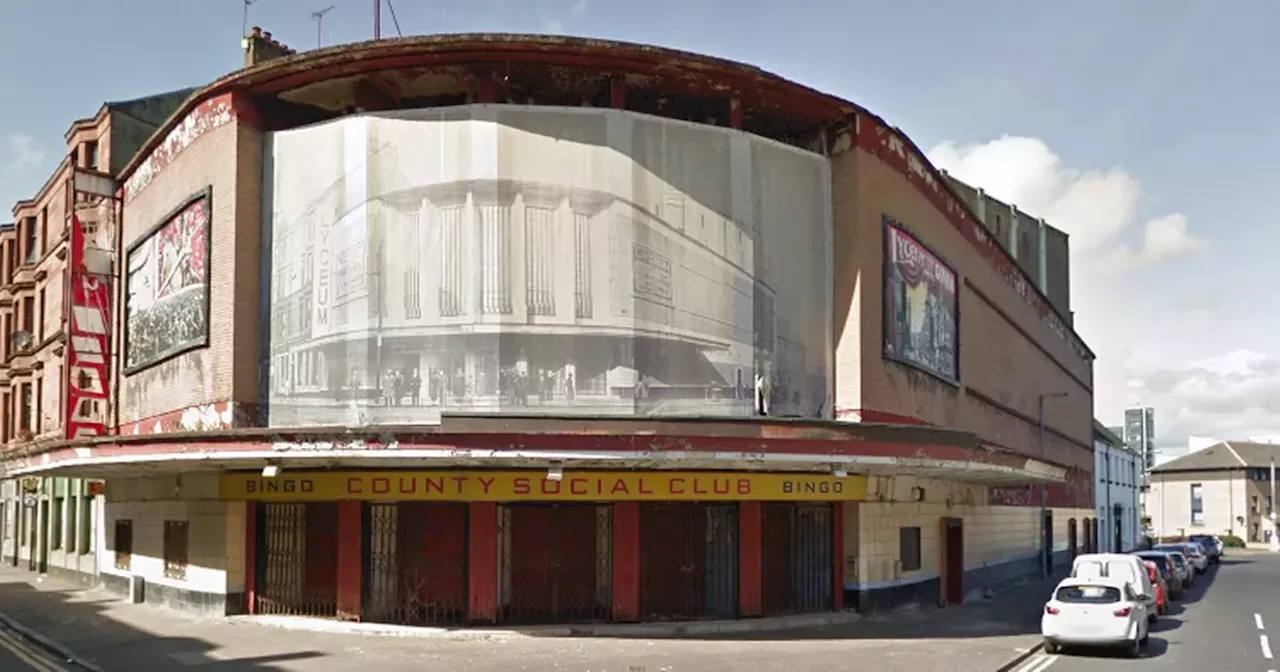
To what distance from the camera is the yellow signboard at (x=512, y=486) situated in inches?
854

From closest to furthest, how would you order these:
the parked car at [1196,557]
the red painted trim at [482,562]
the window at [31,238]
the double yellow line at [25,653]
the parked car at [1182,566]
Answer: the double yellow line at [25,653] < the red painted trim at [482,562] < the parked car at [1182,566] < the window at [31,238] < the parked car at [1196,557]

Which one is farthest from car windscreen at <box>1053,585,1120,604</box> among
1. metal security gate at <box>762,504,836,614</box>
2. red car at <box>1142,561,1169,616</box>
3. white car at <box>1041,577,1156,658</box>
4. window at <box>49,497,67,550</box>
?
window at <box>49,497,67,550</box>

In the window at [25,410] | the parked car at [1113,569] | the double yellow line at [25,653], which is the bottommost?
the double yellow line at [25,653]

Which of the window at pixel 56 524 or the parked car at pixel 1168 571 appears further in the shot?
the window at pixel 56 524

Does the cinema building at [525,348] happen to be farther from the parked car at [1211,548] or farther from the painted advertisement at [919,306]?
the parked car at [1211,548]

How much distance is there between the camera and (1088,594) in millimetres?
20953

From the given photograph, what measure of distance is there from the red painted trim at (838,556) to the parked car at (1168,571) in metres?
13.2

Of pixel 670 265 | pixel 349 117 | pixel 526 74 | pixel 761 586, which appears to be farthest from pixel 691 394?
pixel 349 117

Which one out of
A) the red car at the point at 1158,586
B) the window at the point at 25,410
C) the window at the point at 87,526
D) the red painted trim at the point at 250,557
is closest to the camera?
the red painted trim at the point at 250,557

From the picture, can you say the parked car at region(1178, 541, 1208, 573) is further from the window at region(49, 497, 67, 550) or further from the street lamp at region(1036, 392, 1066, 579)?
the window at region(49, 497, 67, 550)

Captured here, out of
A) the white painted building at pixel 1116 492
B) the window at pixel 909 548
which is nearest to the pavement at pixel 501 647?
the window at pixel 909 548

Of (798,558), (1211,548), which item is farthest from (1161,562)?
(1211,548)

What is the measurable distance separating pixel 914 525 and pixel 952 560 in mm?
3543

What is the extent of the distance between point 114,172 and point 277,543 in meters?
16.6
